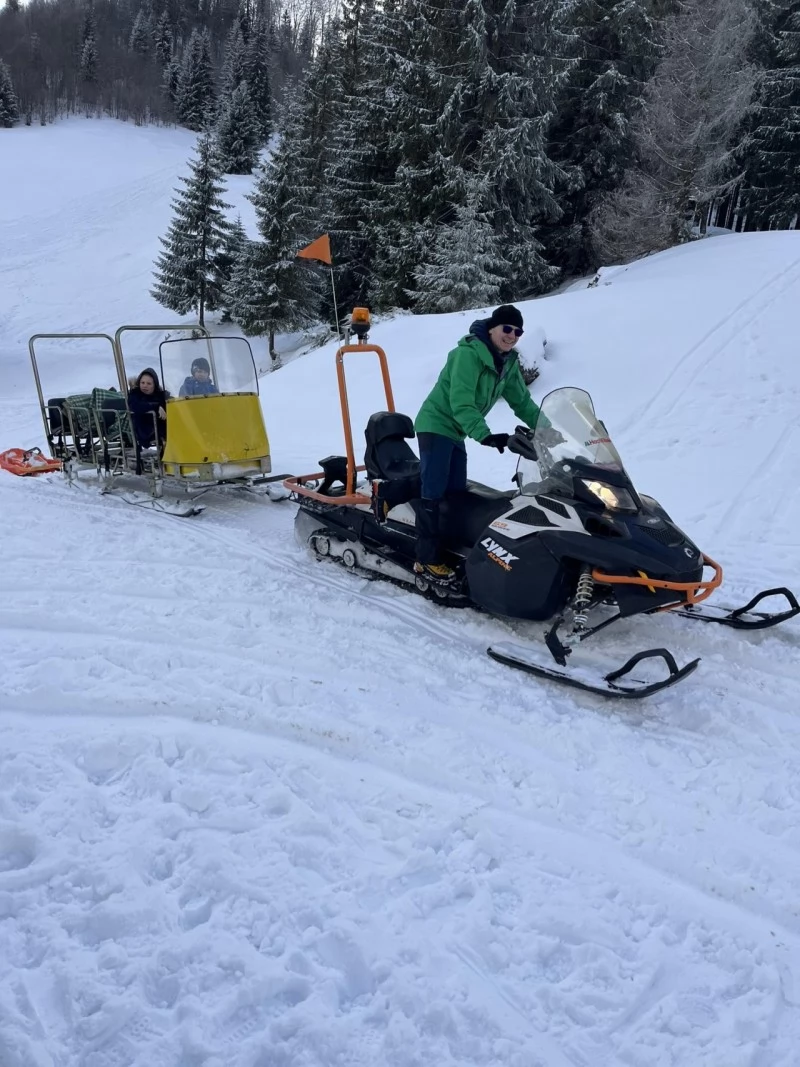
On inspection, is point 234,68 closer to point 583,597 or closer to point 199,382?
point 199,382

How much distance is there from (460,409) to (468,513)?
72 cm

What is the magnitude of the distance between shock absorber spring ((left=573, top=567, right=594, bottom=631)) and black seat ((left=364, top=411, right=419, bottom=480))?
182 centimetres

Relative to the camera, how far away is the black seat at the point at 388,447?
525 centimetres

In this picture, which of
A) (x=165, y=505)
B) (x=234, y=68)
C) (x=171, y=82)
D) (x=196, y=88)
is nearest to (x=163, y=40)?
(x=171, y=82)

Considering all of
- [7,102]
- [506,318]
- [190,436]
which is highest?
[7,102]

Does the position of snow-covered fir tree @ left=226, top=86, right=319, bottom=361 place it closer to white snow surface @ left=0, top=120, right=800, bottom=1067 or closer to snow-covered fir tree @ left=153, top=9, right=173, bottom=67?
white snow surface @ left=0, top=120, right=800, bottom=1067

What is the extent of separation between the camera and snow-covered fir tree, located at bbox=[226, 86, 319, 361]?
2228 centimetres

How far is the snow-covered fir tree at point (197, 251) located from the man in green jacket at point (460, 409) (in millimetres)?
21931

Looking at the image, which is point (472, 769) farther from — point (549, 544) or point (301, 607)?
point (301, 607)

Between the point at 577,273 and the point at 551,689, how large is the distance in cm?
2255

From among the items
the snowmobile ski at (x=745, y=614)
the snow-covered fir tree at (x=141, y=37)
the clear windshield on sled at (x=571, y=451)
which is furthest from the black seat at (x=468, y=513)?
the snow-covered fir tree at (x=141, y=37)

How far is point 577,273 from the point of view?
925 inches

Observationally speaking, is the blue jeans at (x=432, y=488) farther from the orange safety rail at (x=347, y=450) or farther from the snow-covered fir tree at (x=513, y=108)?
the snow-covered fir tree at (x=513, y=108)

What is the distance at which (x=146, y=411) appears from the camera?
7.43m
